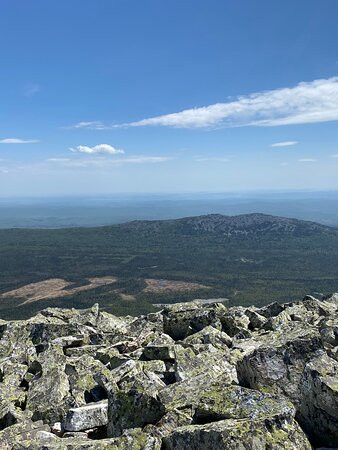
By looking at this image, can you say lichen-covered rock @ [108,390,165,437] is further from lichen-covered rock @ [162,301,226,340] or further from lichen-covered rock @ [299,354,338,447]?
lichen-covered rock @ [162,301,226,340]

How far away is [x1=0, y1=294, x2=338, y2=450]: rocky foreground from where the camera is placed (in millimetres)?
9204

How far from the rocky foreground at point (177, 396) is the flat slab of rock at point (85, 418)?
3cm

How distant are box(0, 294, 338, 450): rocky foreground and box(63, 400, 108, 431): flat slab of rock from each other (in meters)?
0.03

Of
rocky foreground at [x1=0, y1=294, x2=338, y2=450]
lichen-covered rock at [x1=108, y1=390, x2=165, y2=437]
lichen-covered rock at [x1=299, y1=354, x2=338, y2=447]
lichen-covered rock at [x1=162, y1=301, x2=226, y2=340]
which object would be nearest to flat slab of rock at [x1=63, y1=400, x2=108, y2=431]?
rocky foreground at [x1=0, y1=294, x2=338, y2=450]

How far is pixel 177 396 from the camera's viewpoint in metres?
12.0

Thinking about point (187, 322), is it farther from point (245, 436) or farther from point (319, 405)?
point (245, 436)

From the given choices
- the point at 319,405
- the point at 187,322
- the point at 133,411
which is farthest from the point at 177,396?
the point at 187,322

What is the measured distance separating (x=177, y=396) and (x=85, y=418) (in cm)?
308

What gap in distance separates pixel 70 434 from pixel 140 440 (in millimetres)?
3518

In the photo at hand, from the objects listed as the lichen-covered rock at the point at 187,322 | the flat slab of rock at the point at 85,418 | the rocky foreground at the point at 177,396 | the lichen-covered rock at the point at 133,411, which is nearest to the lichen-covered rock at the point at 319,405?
the rocky foreground at the point at 177,396

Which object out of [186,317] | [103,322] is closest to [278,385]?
[186,317]

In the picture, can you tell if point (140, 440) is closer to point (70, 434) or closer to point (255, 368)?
point (70, 434)

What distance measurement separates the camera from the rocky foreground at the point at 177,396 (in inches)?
362

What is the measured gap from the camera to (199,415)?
10445 mm
